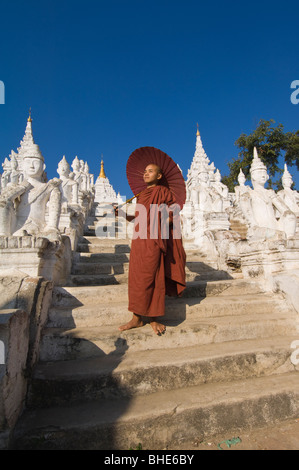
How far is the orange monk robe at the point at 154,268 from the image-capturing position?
8.63 ft

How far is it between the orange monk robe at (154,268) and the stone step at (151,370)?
46 centimetres

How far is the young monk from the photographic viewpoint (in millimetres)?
2629

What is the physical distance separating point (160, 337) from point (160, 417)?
0.83 metres

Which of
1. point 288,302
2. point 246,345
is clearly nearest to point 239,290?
point 288,302

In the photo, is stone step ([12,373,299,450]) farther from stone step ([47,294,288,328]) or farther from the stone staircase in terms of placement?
stone step ([47,294,288,328])

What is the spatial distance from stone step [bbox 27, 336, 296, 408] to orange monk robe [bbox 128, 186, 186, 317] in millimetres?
460

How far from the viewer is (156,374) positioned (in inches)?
86.1

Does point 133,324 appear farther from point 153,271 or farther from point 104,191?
point 104,191

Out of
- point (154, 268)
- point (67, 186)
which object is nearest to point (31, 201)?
point (154, 268)

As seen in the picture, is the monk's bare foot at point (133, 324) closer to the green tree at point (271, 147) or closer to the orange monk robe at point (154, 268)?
the orange monk robe at point (154, 268)

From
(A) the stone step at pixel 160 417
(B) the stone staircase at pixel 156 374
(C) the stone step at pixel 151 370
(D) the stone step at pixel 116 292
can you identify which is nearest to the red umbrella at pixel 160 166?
(D) the stone step at pixel 116 292

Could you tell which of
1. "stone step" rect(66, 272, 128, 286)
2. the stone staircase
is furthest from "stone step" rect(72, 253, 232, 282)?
the stone staircase

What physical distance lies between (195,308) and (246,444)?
1466 mm
